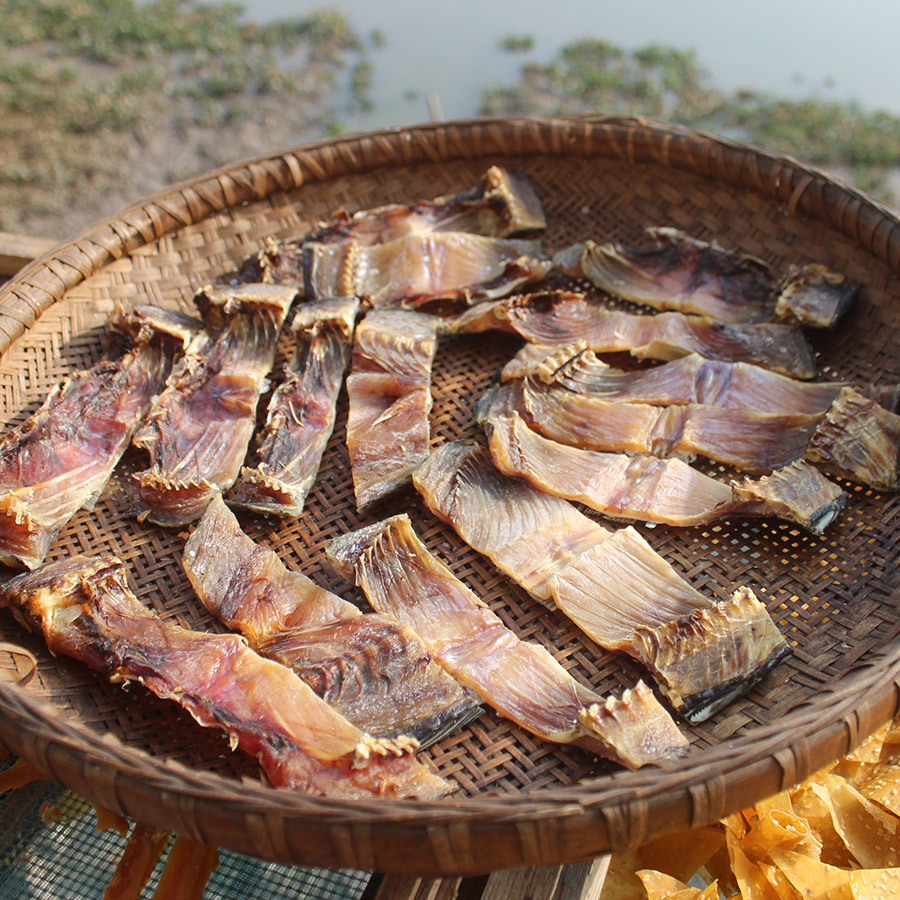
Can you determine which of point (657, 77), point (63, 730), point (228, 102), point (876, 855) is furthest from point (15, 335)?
point (657, 77)

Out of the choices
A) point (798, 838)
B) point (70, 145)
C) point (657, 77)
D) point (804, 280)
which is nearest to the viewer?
point (798, 838)

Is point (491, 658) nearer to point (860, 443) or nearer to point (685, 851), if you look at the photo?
point (685, 851)

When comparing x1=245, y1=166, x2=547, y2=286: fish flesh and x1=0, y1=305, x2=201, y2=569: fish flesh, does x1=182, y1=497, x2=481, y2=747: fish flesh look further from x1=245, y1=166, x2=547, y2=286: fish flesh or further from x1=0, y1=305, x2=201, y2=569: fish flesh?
x1=245, y1=166, x2=547, y2=286: fish flesh

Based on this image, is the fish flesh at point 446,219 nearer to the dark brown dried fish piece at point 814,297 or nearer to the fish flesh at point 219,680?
the dark brown dried fish piece at point 814,297

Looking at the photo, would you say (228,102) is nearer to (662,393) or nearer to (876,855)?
(662,393)

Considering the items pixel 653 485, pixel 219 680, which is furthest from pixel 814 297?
pixel 219 680

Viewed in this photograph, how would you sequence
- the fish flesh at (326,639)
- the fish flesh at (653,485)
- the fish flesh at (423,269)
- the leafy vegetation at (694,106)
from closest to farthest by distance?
the fish flesh at (326,639) → the fish flesh at (653,485) → the fish flesh at (423,269) → the leafy vegetation at (694,106)

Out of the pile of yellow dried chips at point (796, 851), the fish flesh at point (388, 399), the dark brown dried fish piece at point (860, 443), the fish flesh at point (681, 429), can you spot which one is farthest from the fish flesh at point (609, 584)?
the dark brown dried fish piece at point (860, 443)

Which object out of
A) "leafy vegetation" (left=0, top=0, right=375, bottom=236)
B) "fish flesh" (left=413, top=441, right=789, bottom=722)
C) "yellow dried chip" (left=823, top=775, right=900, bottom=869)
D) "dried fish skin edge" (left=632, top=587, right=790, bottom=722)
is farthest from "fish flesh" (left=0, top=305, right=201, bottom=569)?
"leafy vegetation" (left=0, top=0, right=375, bottom=236)
